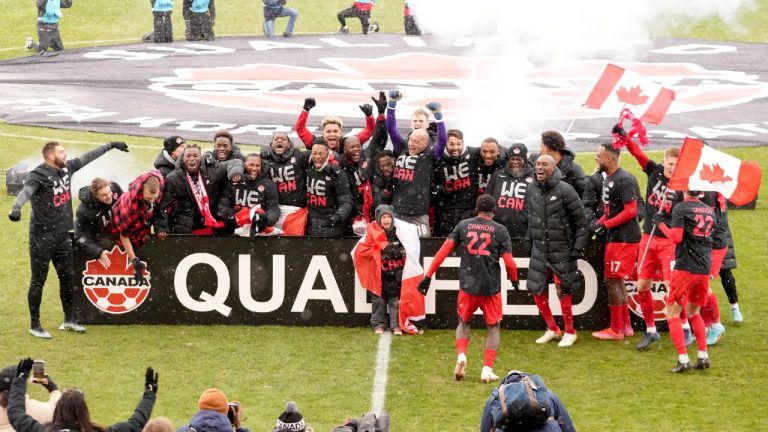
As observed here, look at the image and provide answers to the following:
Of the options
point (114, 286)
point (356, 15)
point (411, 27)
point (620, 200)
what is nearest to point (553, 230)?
point (620, 200)

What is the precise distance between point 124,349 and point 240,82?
1553 centimetres

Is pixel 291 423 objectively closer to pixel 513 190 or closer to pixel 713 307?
pixel 513 190

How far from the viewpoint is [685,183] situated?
10977 millimetres

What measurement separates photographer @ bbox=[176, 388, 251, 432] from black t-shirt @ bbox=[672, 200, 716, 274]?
4.62m

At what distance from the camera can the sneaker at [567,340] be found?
12.1m

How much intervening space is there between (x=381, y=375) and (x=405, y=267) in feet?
4.82

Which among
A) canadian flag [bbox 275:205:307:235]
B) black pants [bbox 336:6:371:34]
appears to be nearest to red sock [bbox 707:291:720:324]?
canadian flag [bbox 275:205:307:235]

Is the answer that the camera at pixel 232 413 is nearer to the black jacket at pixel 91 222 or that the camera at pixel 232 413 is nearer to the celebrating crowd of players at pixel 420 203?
the celebrating crowd of players at pixel 420 203

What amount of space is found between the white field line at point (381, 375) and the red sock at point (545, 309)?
1479mm

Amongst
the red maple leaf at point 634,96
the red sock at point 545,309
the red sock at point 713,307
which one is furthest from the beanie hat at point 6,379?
the red maple leaf at point 634,96

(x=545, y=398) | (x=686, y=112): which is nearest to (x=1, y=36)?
(x=686, y=112)

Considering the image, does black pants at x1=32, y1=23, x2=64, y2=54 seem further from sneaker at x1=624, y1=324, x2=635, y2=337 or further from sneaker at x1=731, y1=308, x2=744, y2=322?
sneaker at x1=731, y1=308, x2=744, y2=322

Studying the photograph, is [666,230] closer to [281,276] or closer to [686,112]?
[281,276]

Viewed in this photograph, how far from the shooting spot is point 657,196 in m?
12.0
